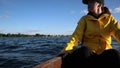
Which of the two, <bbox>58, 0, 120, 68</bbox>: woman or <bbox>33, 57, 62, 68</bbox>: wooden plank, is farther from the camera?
<bbox>58, 0, 120, 68</bbox>: woman

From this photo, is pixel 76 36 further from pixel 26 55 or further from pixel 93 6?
pixel 26 55

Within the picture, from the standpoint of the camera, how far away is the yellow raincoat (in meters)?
4.94

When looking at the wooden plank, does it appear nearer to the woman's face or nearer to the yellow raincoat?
the yellow raincoat

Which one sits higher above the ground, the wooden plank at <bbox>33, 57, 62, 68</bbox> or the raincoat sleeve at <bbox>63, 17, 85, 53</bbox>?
the raincoat sleeve at <bbox>63, 17, 85, 53</bbox>

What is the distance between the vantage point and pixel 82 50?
14.3ft

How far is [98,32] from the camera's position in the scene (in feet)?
16.5

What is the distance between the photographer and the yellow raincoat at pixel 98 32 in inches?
194

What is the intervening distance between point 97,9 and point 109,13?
27 centimetres

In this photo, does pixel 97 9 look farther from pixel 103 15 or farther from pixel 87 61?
pixel 87 61

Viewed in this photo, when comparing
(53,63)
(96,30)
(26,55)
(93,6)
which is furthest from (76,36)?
(26,55)

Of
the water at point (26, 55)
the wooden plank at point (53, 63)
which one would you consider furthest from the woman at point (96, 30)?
the water at point (26, 55)

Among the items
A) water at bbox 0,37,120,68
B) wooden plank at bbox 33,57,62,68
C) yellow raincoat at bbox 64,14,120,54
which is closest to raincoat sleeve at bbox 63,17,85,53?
yellow raincoat at bbox 64,14,120,54

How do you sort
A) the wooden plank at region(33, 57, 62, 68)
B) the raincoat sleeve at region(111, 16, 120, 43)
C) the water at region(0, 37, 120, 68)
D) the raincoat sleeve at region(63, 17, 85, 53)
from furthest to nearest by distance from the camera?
the water at region(0, 37, 120, 68) < the raincoat sleeve at region(111, 16, 120, 43) < the raincoat sleeve at region(63, 17, 85, 53) < the wooden plank at region(33, 57, 62, 68)

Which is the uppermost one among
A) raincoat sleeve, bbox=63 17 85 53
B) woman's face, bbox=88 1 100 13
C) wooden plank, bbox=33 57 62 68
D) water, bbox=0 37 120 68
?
woman's face, bbox=88 1 100 13
